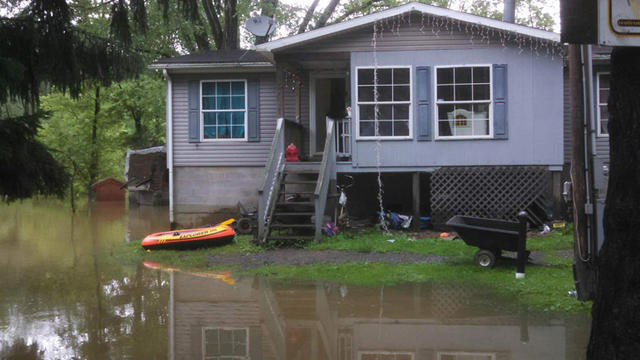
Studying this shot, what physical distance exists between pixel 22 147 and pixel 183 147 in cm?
1293

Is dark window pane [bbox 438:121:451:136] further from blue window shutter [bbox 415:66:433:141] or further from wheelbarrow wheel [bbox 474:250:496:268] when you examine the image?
wheelbarrow wheel [bbox 474:250:496:268]

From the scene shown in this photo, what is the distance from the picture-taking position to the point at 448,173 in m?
14.2

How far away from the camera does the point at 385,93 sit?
14406mm

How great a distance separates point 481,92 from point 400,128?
6.63 feet

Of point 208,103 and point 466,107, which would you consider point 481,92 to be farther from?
point 208,103

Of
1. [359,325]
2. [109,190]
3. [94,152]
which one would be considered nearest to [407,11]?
[359,325]

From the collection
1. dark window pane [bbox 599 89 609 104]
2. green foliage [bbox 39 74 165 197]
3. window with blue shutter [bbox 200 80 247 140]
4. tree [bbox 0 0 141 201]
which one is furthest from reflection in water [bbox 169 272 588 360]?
green foliage [bbox 39 74 165 197]

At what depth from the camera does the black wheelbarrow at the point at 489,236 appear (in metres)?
9.49

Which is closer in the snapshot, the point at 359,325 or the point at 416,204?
the point at 359,325

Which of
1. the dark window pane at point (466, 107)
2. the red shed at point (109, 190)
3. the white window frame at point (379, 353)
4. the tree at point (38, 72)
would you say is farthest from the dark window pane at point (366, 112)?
the red shed at point (109, 190)

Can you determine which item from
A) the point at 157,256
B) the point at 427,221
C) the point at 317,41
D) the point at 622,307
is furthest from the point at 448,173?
the point at 622,307

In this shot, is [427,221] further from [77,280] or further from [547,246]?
[77,280]

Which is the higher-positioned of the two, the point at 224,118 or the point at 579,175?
the point at 224,118

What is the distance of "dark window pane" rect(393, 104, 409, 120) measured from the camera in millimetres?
14352
